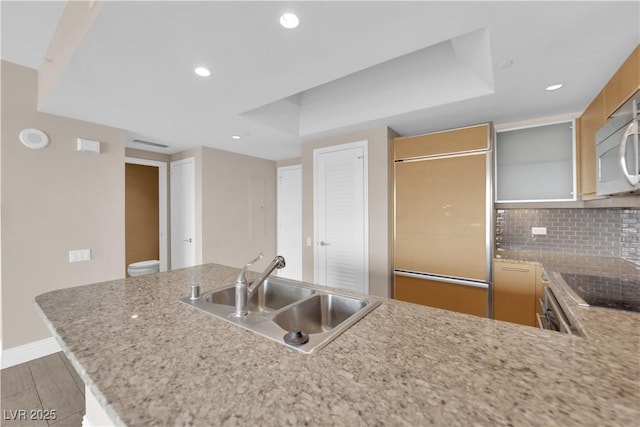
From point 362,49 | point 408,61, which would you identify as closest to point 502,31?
point 362,49

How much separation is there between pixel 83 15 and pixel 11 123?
1604 millimetres

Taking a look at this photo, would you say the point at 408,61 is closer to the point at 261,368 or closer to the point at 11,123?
the point at 261,368

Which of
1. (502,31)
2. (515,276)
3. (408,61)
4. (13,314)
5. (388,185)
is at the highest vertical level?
(408,61)

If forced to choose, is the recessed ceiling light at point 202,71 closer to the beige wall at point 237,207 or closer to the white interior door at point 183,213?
the beige wall at point 237,207

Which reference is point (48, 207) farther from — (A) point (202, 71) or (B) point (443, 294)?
(B) point (443, 294)

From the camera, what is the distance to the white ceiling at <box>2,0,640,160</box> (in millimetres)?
1245

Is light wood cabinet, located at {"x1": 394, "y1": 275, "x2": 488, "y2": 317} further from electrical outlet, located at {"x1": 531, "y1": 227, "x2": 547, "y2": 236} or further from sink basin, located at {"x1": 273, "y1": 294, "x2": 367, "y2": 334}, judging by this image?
sink basin, located at {"x1": 273, "y1": 294, "x2": 367, "y2": 334}

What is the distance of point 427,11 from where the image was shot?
1.23 meters

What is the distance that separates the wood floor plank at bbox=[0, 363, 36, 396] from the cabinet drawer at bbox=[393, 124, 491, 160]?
3788mm

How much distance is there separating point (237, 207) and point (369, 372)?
385 centimetres

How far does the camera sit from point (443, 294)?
261cm

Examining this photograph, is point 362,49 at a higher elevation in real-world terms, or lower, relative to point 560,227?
higher

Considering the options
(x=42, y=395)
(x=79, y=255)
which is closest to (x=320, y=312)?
(x=42, y=395)
